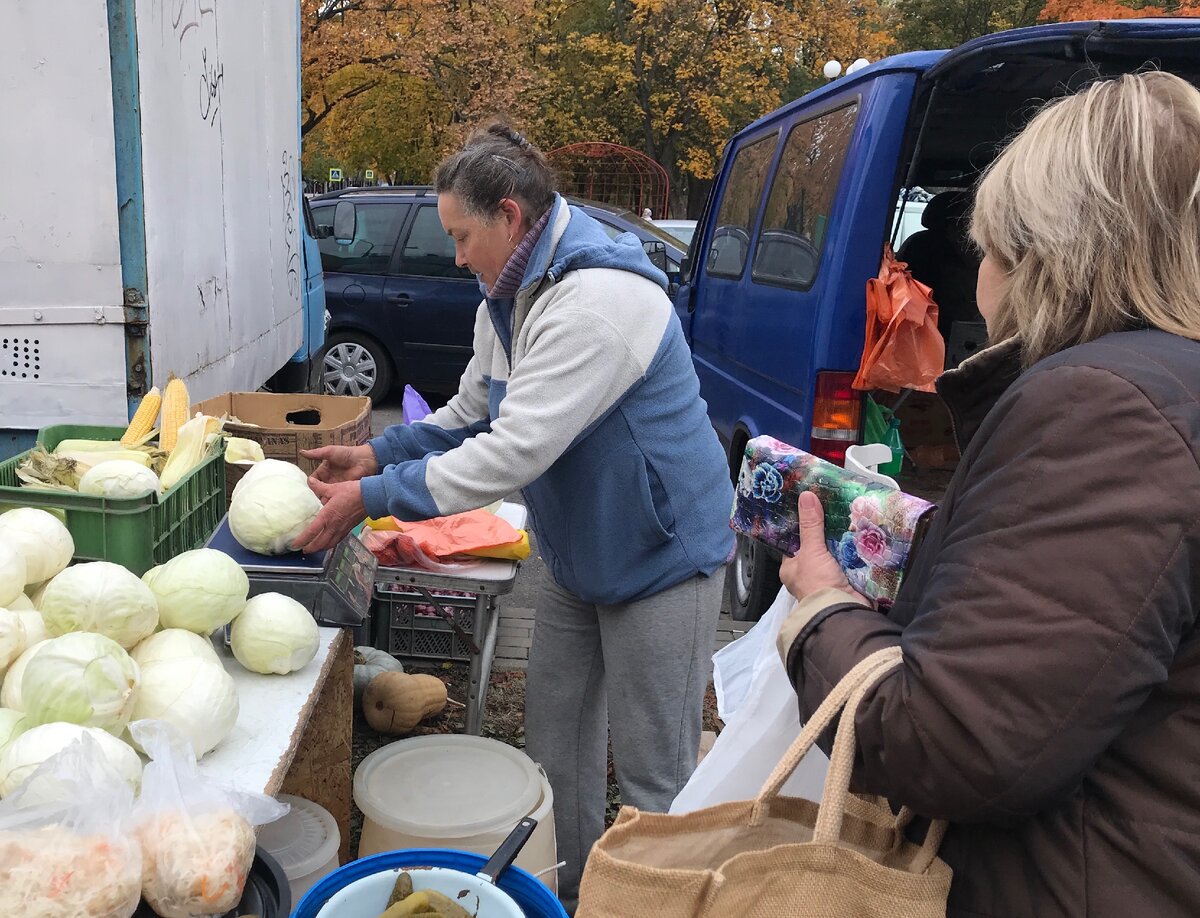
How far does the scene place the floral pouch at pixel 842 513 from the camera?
1.48 meters

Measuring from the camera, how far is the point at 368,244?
916 cm

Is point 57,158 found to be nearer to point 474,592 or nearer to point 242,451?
point 242,451

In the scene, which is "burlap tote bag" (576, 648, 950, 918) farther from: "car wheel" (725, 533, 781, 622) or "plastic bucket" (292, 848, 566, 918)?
"car wheel" (725, 533, 781, 622)

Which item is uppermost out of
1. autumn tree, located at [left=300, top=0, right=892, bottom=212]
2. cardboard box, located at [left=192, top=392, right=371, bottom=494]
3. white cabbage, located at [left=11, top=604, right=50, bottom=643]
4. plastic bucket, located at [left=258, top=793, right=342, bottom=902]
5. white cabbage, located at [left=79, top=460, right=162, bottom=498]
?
autumn tree, located at [left=300, top=0, right=892, bottom=212]

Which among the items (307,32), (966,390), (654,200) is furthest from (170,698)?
(654,200)

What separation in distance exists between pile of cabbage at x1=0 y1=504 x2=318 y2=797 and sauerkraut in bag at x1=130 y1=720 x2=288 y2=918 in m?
0.09

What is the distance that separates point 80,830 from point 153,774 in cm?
12

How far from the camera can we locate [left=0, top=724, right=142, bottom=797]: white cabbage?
1308mm

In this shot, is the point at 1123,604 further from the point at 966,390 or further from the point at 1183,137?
the point at 1183,137

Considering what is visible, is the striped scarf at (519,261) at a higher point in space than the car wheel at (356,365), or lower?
higher

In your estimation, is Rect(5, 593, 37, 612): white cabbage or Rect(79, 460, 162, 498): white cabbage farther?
Rect(79, 460, 162, 498): white cabbage

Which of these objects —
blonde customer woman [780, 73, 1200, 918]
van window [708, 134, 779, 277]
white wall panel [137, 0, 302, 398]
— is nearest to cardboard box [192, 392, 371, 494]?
white wall panel [137, 0, 302, 398]

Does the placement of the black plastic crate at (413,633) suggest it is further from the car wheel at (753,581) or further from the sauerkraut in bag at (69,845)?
the sauerkraut in bag at (69,845)

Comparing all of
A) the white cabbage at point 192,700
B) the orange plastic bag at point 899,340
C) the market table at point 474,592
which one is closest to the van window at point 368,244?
the market table at point 474,592
